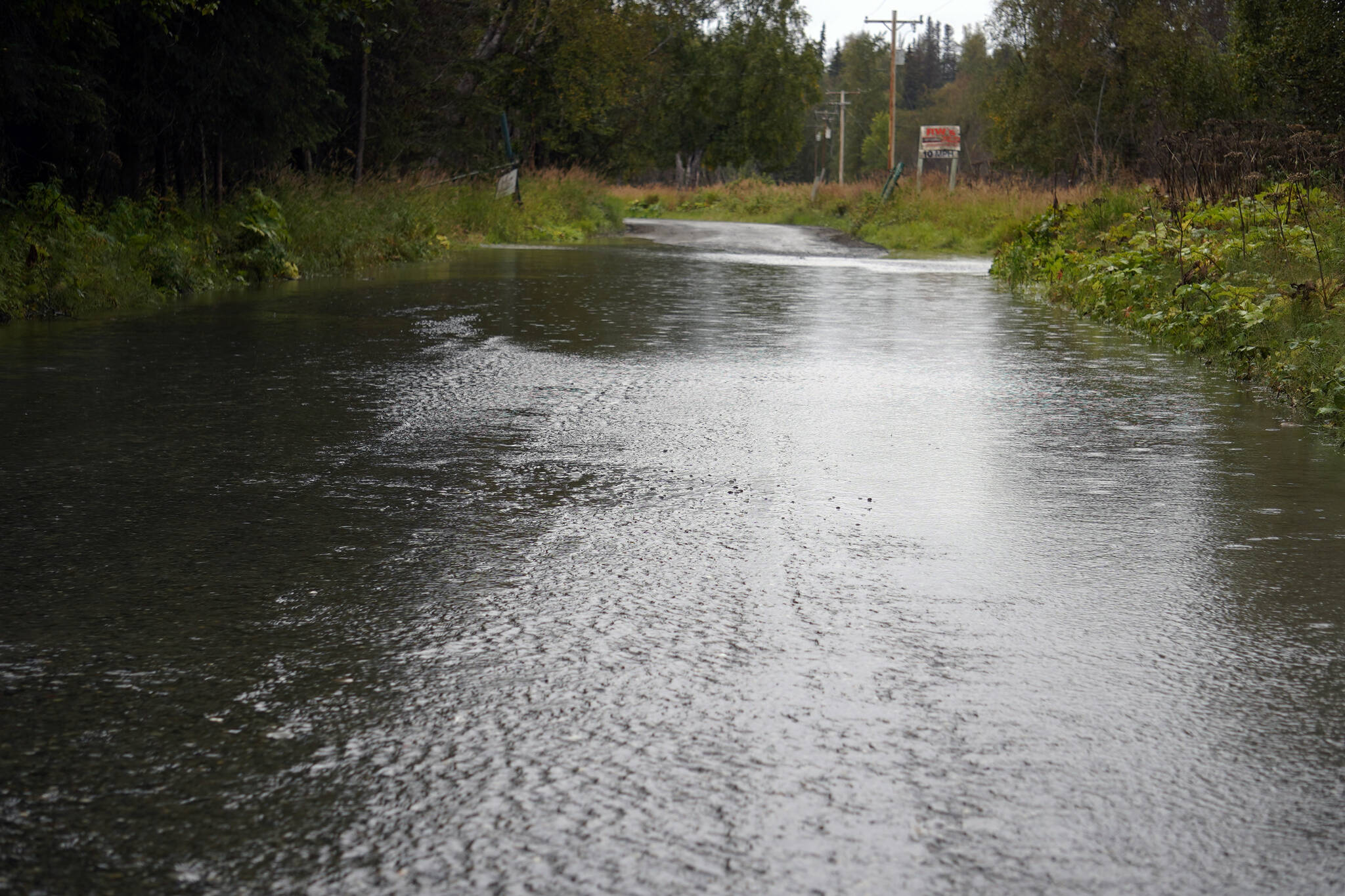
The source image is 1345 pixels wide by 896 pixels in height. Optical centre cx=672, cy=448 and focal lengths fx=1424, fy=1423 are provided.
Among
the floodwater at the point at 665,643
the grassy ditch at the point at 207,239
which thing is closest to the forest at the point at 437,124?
the grassy ditch at the point at 207,239

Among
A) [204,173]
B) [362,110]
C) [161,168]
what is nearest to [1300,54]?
[362,110]

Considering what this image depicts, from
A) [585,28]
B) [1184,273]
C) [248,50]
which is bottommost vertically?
[1184,273]

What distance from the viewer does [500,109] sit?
38844 millimetres

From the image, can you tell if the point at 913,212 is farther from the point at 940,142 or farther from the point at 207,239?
Result: the point at 207,239

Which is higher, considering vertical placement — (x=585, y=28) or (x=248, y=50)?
(x=585, y=28)

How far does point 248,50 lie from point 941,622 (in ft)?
55.7

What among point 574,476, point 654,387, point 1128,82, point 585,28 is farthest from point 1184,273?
point 1128,82

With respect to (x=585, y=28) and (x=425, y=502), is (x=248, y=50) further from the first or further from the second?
(x=585, y=28)

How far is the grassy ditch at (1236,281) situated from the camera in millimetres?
9469

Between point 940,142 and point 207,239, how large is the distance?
33.7 m

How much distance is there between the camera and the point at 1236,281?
12281 mm

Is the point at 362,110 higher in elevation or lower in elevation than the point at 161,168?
higher

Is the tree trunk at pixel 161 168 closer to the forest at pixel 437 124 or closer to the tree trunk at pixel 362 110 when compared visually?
the forest at pixel 437 124

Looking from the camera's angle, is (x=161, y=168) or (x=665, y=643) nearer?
(x=665, y=643)
